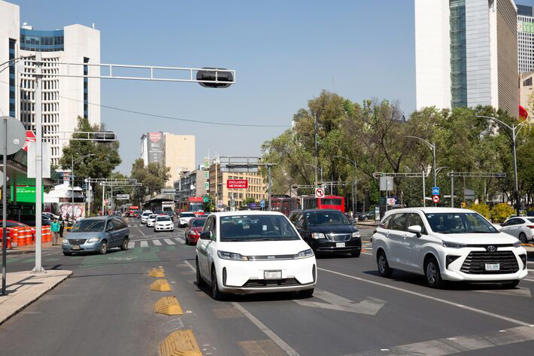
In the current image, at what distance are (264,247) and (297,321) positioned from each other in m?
2.22

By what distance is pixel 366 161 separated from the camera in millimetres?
70750

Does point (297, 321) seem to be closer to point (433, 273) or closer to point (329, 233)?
point (433, 273)

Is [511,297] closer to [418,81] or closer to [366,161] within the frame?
[366,161]

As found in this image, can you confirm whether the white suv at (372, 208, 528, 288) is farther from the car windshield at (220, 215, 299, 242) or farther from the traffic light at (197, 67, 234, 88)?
the traffic light at (197, 67, 234, 88)

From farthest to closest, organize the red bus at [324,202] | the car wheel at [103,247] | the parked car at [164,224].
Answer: the red bus at [324,202] < the parked car at [164,224] < the car wheel at [103,247]

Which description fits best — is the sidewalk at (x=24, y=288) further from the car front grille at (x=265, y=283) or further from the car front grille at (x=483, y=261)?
the car front grille at (x=483, y=261)

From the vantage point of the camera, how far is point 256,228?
11.9 metres

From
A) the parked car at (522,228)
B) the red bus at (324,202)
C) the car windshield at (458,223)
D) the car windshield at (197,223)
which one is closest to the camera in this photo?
the car windshield at (458,223)

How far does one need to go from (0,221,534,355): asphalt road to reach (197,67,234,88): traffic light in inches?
375

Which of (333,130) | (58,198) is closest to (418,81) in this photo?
(333,130)

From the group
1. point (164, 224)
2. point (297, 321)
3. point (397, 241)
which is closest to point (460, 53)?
point (164, 224)

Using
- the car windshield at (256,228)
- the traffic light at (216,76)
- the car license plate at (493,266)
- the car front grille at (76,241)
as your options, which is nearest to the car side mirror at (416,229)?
the car license plate at (493,266)

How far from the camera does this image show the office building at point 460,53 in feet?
479

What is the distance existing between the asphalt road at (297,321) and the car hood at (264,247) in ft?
3.00
